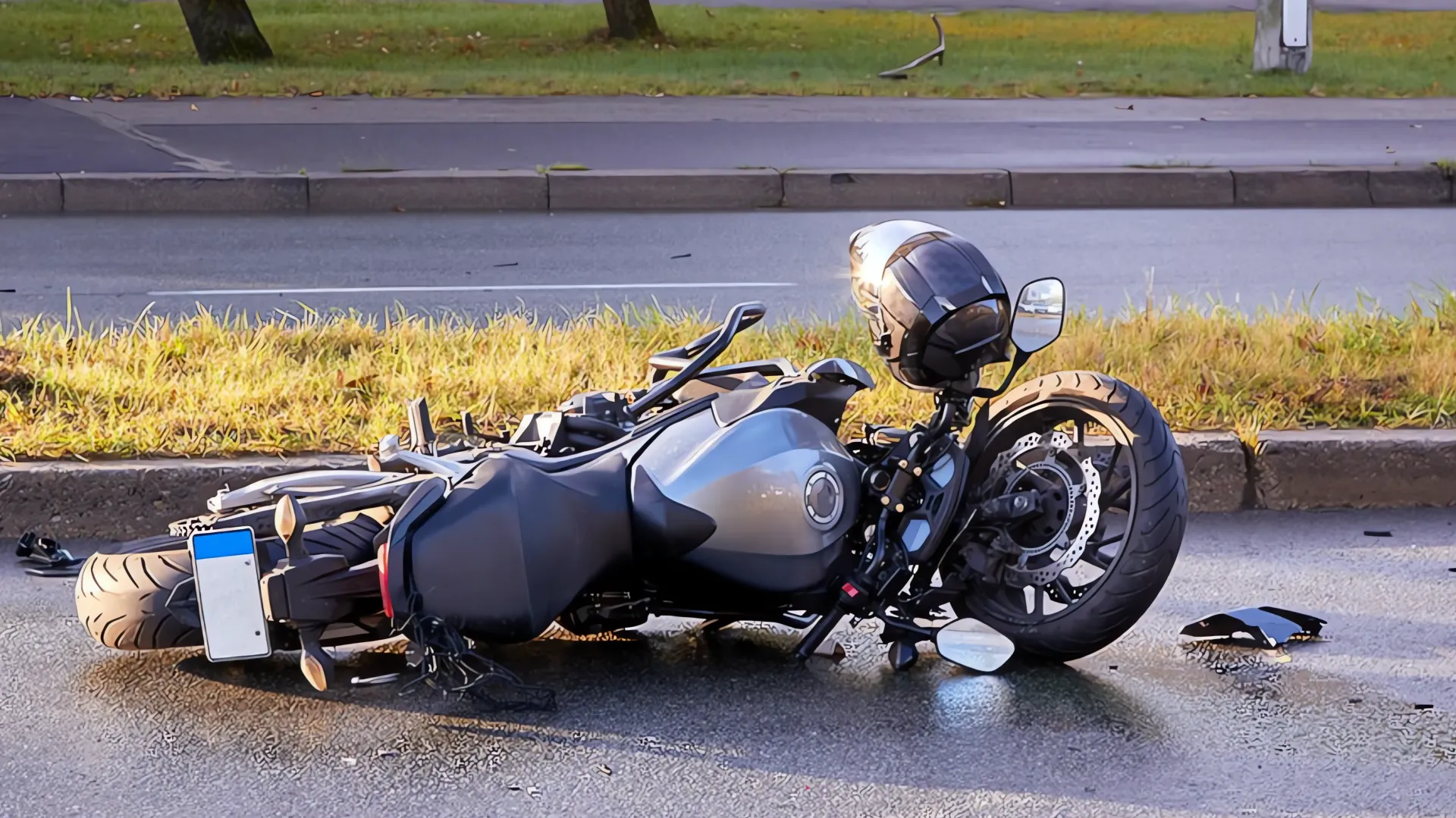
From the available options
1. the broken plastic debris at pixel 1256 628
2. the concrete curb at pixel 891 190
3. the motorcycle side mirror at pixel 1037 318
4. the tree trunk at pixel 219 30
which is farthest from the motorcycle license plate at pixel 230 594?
the tree trunk at pixel 219 30

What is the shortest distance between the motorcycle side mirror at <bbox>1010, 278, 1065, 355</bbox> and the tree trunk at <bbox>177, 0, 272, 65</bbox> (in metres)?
15.5

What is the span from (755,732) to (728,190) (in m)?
8.20

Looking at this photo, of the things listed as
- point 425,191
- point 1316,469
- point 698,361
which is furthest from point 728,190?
point 698,361

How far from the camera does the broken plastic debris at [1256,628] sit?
12.5ft

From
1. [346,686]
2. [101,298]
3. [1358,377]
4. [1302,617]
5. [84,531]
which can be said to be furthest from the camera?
[101,298]

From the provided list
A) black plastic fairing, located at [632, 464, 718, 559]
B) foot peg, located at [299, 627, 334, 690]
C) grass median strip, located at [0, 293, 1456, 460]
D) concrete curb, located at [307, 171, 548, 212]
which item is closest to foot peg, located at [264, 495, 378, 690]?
foot peg, located at [299, 627, 334, 690]

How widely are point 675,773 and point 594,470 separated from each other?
2.18 feet

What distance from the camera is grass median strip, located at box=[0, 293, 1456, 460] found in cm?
493

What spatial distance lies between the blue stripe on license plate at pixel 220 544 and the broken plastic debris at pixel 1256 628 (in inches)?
77.1

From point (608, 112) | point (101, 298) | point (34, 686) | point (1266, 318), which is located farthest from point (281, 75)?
point (34, 686)

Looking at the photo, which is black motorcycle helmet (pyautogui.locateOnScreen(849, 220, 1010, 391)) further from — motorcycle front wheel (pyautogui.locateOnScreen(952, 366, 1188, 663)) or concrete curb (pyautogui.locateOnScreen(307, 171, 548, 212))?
concrete curb (pyautogui.locateOnScreen(307, 171, 548, 212))

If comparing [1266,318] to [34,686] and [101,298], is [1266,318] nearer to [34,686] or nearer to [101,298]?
[34,686]

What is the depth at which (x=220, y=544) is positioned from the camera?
11.0 ft

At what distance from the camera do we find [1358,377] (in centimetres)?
545
